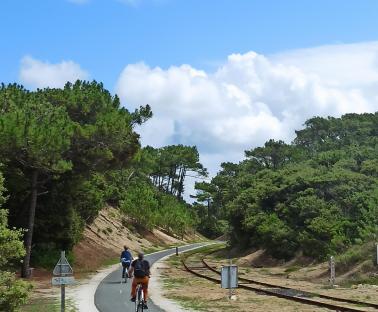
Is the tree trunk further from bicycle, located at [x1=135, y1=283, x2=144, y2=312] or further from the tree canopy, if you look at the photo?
the tree canopy

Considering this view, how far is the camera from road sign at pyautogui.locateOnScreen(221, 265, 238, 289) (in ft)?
59.2

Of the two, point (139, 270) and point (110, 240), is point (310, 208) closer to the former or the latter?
point (110, 240)

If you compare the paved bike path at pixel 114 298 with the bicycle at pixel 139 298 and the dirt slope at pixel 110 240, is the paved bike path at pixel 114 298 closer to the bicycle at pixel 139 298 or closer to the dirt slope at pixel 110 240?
the bicycle at pixel 139 298

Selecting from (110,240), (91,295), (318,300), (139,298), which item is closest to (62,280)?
(139,298)

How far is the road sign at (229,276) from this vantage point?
59.2 ft

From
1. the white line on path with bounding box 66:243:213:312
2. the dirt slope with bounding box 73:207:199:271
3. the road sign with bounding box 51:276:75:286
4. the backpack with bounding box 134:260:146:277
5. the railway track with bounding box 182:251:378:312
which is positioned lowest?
the white line on path with bounding box 66:243:213:312

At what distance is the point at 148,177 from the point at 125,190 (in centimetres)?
4094

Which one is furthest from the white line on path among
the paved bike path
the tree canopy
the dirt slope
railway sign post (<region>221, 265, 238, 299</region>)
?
the tree canopy

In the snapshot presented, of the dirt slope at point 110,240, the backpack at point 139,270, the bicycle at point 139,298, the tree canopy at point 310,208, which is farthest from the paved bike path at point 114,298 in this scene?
the tree canopy at point 310,208

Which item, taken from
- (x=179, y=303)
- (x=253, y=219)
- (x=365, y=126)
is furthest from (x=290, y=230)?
(x=365, y=126)

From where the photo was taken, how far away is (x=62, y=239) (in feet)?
119

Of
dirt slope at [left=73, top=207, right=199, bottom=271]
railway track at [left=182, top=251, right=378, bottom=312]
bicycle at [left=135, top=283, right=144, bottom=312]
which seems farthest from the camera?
dirt slope at [left=73, top=207, right=199, bottom=271]

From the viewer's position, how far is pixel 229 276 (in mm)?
18219

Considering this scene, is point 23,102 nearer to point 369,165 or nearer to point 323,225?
point 323,225
